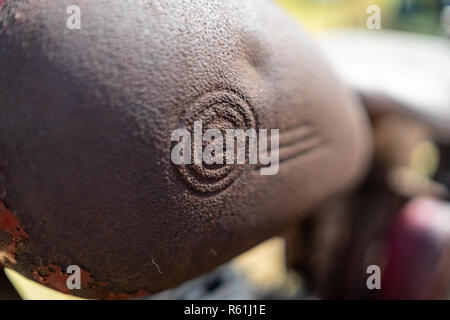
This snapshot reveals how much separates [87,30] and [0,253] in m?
0.30

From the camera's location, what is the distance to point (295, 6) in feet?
21.2

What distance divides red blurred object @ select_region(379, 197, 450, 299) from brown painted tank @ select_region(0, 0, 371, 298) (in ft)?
1.85

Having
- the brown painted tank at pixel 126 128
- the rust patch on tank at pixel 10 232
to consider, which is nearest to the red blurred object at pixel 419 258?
the brown painted tank at pixel 126 128

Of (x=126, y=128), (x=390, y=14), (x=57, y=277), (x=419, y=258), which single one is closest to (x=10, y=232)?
(x=57, y=277)

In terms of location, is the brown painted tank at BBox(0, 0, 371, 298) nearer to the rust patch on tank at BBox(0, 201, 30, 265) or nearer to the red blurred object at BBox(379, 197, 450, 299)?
the rust patch on tank at BBox(0, 201, 30, 265)

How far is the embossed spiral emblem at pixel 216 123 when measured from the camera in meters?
0.48

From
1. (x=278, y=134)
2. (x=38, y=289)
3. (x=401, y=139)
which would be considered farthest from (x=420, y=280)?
(x=38, y=289)

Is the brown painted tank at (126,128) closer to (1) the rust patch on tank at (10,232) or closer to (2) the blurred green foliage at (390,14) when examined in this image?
(1) the rust patch on tank at (10,232)

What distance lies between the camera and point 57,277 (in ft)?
1.66

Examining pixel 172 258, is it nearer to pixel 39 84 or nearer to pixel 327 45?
pixel 39 84

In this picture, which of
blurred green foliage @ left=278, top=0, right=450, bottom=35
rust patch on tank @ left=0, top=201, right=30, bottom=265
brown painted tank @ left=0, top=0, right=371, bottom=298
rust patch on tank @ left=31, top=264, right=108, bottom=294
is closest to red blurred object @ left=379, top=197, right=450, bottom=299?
brown painted tank @ left=0, top=0, right=371, bottom=298

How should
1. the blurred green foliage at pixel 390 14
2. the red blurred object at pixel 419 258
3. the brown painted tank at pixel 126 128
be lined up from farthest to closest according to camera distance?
the blurred green foliage at pixel 390 14, the red blurred object at pixel 419 258, the brown painted tank at pixel 126 128

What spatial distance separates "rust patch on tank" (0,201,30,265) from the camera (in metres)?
0.46
